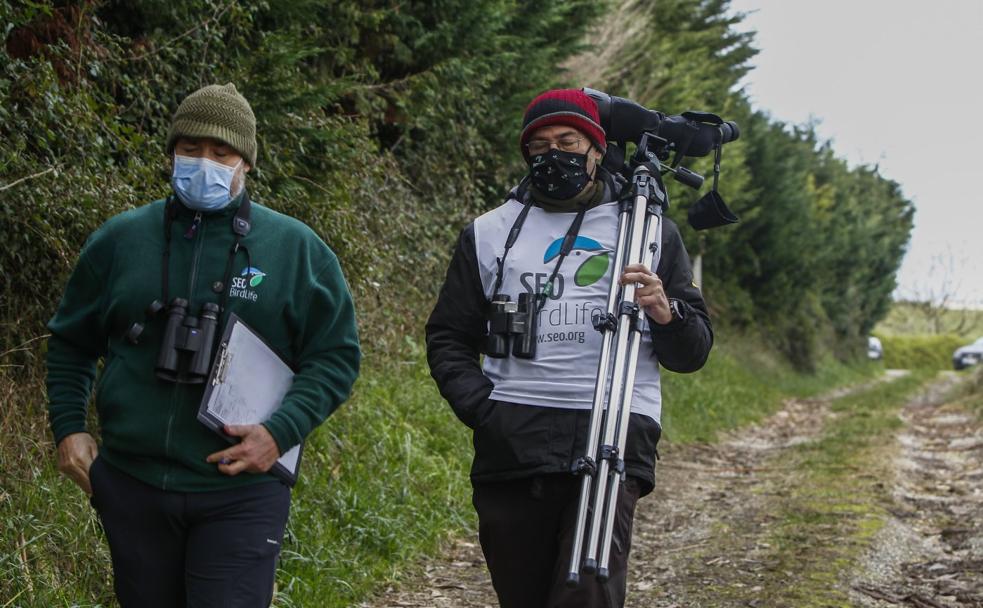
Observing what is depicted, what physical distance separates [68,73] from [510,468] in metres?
4.03

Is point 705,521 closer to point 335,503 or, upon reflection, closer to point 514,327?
point 335,503

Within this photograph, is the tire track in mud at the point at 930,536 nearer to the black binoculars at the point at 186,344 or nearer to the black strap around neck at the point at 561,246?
the black strap around neck at the point at 561,246

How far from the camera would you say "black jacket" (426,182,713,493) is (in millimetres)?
3488

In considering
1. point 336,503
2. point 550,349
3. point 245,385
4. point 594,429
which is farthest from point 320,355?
point 336,503

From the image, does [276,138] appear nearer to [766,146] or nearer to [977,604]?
[977,604]

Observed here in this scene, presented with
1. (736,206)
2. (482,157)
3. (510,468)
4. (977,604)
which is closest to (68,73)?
(510,468)

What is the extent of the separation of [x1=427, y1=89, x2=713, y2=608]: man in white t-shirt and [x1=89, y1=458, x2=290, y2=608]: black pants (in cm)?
80

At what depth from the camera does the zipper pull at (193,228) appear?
3.22m

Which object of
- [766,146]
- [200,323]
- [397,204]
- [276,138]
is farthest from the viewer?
[766,146]

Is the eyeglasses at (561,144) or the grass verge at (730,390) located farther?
the grass verge at (730,390)

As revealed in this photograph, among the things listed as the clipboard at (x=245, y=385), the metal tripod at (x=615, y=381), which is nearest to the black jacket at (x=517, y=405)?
the metal tripod at (x=615, y=381)

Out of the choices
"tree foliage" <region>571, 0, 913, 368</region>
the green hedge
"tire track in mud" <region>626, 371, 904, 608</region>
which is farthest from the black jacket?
the green hedge

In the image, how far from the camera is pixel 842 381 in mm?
34500

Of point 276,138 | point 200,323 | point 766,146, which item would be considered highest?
point 766,146
